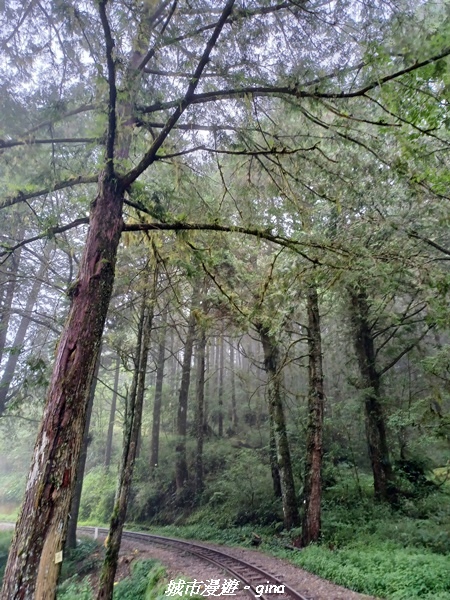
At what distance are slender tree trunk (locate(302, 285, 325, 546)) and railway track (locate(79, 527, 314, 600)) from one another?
5.61 feet

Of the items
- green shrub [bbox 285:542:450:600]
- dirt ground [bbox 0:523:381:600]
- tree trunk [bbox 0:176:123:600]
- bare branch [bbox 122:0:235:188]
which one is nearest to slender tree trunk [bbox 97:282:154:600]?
dirt ground [bbox 0:523:381:600]

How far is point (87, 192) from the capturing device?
6145 millimetres

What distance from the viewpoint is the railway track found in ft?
19.9

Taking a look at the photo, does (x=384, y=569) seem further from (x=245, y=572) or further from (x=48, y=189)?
(x=48, y=189)

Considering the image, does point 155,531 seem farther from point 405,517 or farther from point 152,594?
point 405,517

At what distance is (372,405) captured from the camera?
10.7m

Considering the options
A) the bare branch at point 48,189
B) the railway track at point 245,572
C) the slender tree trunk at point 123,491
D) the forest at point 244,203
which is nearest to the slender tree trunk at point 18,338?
the forest at point 244,203

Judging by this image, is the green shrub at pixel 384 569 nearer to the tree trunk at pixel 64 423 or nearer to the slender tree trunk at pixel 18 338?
the tree trunk at pixel 64 423

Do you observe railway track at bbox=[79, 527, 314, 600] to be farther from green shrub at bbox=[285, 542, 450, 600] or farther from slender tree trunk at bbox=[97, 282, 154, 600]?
slender tree trunk at bbox=[97, 282, 154, 600]

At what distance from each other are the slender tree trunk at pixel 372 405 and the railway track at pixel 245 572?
4837 millimetres

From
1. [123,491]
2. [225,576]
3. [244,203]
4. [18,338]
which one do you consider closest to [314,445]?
[225,576]

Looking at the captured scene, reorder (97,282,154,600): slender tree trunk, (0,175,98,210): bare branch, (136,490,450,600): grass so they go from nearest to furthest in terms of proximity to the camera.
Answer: (0,175,98,210): bare branch < (97,282,154,600): slender tree trunk < (136,490,450,600): grass

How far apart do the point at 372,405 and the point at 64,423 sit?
1011 cm

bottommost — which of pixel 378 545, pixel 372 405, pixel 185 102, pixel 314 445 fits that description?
pixel 378 545
